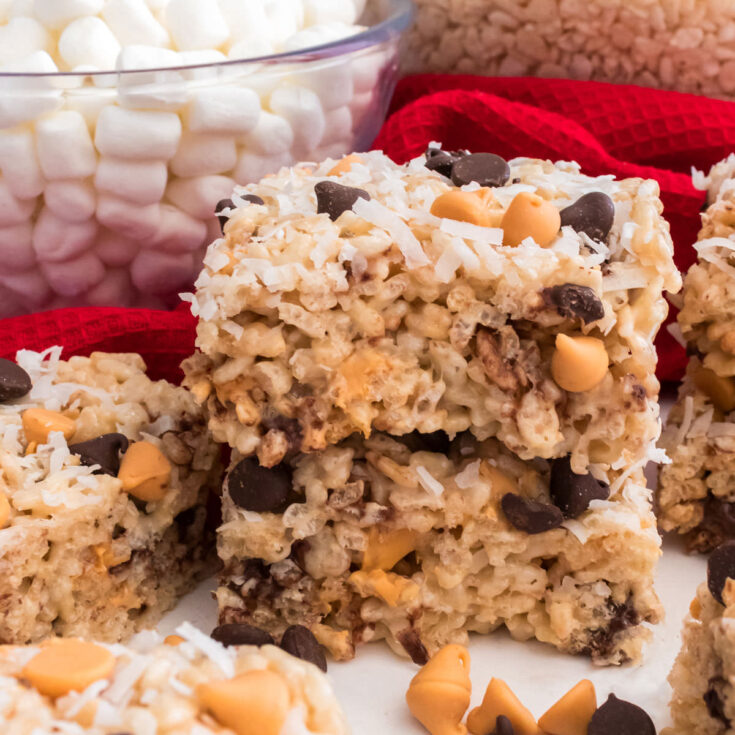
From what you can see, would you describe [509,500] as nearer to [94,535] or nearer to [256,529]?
[256,529]

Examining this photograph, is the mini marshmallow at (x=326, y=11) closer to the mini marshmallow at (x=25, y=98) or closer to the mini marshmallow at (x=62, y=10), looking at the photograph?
the mini marshmallow at (x=62, y=10)

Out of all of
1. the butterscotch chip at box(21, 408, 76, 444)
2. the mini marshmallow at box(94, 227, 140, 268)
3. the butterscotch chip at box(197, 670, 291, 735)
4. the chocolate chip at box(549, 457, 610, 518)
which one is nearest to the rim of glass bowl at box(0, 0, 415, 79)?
the mini marshmallow at box(94, 227, 140, 268)

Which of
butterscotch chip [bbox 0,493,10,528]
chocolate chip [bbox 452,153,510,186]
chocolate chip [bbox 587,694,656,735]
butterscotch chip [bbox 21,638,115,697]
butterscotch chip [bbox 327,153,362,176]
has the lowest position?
chocolate chip [bbox 587,694,656,735]

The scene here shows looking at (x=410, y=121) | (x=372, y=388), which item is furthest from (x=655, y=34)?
(x=372, y=388)

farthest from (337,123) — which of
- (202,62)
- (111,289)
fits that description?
(111,289)

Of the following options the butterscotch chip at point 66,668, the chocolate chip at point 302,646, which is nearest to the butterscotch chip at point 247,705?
the butterscotch chip at point 66,668

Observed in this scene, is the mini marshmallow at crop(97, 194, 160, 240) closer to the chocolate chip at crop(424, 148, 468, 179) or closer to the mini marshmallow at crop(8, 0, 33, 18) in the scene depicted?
the mini marshmallow at crop(8, 0, 33, 18)

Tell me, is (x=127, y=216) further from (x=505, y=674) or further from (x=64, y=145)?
(x=505, y=674)
